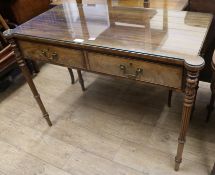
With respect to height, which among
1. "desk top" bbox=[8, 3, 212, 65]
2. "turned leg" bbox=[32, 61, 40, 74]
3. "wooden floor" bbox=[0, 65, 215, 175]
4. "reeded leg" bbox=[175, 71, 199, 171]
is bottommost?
"wooden floor" bbox=[0, 65, 215, 175]

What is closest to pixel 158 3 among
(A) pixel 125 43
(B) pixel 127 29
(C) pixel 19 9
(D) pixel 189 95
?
(B) pixel 127 29

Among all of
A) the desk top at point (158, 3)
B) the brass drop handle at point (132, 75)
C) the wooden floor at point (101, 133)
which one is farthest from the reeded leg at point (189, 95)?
the desk top at point (158, 3)

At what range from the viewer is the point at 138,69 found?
953mm

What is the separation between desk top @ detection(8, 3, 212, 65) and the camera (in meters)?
0.91

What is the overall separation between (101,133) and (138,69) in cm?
72

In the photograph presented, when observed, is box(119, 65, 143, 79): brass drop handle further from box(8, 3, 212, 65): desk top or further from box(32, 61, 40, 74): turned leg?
box(32, 61, 40, 74): turned leg

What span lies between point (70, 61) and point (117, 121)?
0.65m

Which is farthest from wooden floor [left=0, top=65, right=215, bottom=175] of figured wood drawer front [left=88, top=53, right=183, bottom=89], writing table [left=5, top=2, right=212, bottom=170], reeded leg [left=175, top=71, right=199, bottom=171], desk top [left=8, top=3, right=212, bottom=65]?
desk top [left=8, top=3, right=212, bottom=65]

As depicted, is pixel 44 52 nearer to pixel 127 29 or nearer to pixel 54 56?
pixel 54 56

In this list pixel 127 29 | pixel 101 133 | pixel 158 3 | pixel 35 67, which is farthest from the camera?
pixel 35 67

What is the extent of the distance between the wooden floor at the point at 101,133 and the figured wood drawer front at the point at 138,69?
0.59 metres

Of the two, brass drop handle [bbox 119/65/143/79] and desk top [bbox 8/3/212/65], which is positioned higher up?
desk top [bbox 8/3/212/65]

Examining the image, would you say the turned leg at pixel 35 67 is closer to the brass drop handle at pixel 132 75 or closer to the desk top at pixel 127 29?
the desk top at pixel 127 29

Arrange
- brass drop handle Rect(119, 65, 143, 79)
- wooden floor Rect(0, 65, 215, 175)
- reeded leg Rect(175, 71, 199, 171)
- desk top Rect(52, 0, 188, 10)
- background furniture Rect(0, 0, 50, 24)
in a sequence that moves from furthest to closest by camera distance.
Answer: background furniture Rect(0, 0, 50, 24) → desk top Rect(52, 0, 188, 10) → wooden floor Rect(0, 65, 215, 175) → brass drop handle Rect(119, 65, 143, 79) → reeded leg Rect(175, 71, 199, 171)
